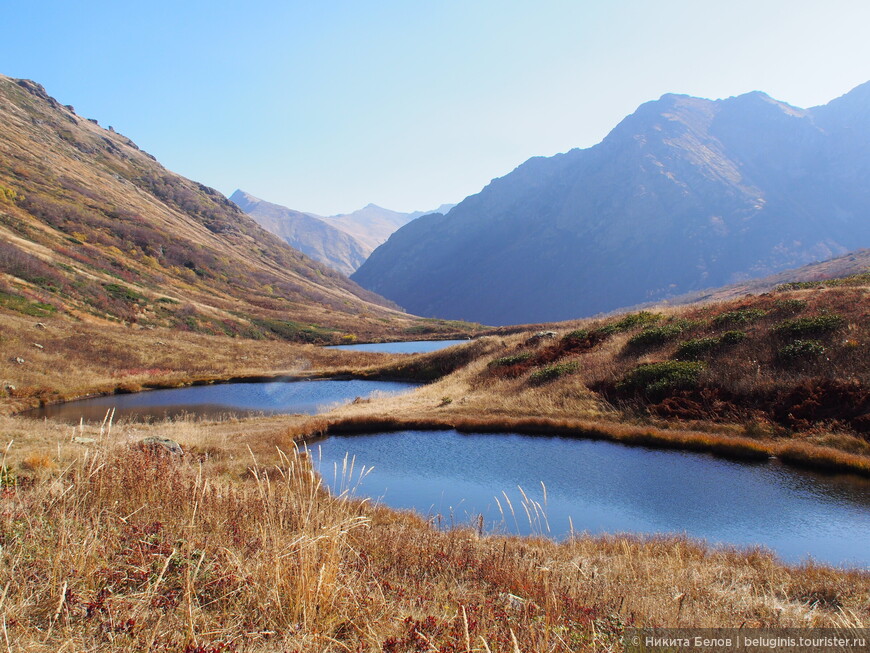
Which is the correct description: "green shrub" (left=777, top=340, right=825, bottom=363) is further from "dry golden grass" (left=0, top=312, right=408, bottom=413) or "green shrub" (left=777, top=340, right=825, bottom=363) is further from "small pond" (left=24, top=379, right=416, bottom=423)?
"dry golden grass" (left=0, top=312, right=408, bottom=413)

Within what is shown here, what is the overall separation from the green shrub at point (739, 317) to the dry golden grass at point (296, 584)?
67.4 ft

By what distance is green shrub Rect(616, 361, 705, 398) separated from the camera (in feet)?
80.6

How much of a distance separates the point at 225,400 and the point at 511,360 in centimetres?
2338

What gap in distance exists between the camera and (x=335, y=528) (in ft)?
16.4

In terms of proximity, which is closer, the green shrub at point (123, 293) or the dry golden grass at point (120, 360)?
the dry golden grass at point (120, 360)

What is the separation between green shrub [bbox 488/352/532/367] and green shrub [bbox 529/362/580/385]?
4.44 m

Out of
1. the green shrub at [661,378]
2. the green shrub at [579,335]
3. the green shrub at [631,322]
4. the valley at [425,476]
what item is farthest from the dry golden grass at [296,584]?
the green shrub at [579,335]

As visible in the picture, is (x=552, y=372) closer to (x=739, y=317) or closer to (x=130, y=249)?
(x=739, y=317)

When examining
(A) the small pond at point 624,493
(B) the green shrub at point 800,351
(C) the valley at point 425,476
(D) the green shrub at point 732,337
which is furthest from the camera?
(D) the green shrub at point 732,337

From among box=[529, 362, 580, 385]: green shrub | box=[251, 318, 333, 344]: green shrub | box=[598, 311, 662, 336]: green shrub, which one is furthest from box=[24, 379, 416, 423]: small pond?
box=[251, 318, 333, 344]: green shrub

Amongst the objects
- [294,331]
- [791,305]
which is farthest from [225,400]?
[294,331]

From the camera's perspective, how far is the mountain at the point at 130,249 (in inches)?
2501

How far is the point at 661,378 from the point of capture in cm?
2547

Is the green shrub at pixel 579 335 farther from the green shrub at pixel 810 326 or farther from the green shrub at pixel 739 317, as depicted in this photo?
the green shrub at pixel 810 326
